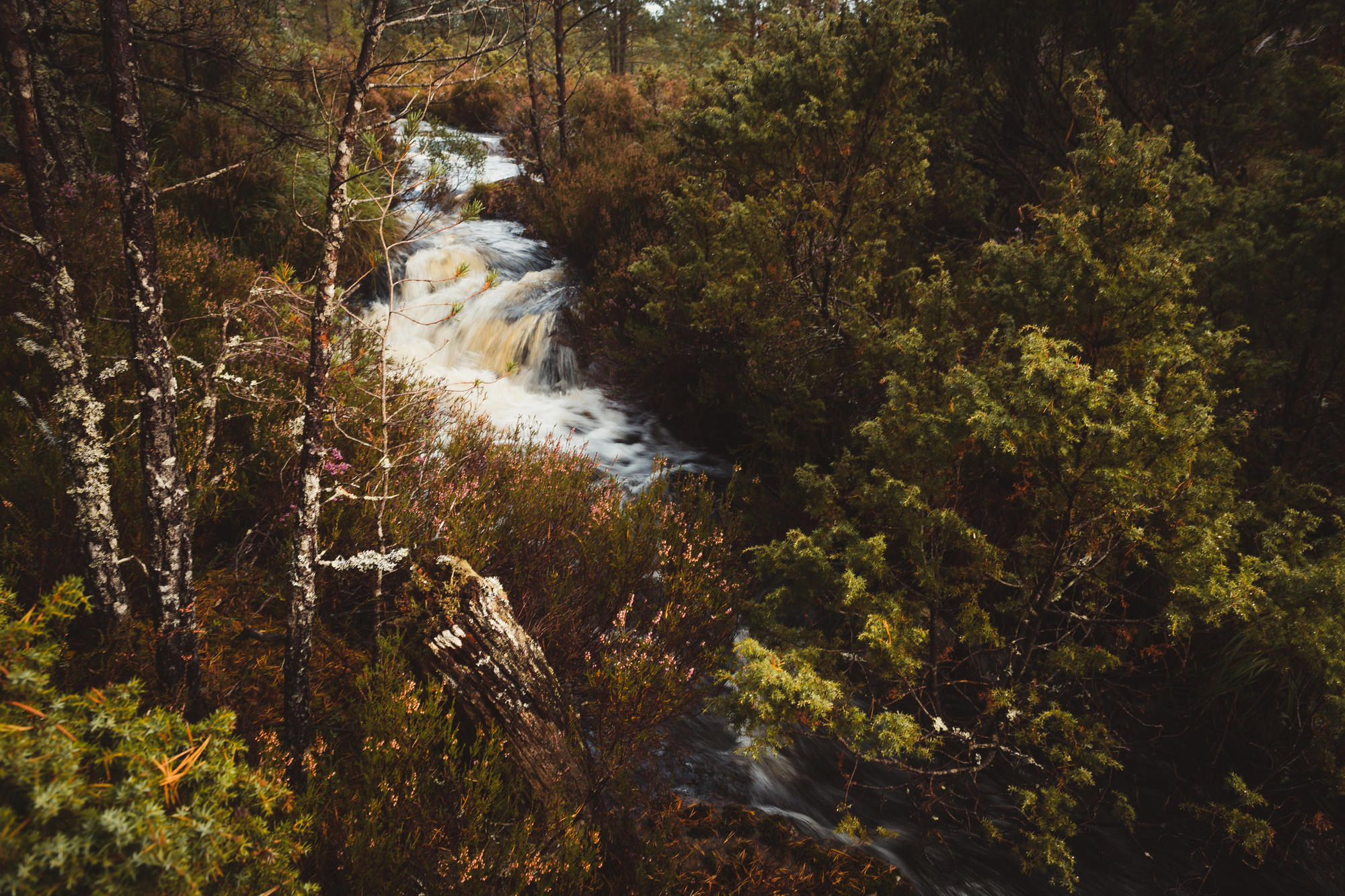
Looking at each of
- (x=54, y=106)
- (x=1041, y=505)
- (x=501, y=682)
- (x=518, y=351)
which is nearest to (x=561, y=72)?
(x=518, y=351)

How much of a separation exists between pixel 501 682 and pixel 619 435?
4562 millimetres

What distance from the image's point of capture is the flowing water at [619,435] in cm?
338

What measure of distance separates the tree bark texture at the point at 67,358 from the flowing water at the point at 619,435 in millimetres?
1042

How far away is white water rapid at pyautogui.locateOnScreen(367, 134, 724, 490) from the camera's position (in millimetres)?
6957

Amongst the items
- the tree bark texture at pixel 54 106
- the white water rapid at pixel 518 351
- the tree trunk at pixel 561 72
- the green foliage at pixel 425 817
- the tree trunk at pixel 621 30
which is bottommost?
the green foliage at pixel 425 817

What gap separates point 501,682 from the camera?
2809mm

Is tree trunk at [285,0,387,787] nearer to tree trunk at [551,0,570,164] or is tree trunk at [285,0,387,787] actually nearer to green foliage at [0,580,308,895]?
green foliage at [0,580,308,895]

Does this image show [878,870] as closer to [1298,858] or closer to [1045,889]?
[1045,889]

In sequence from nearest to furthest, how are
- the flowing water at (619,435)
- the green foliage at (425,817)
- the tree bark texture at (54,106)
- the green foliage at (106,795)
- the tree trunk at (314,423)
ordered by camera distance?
1. the green foliage at (106,795)
2. the tree trunk at (314,423)
3. the green foliage at (425,817)
4. the tree bark texture at (54,106)
5. the flowing water at (619,435)

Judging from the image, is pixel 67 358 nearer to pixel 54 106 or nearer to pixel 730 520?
pixel 54 106

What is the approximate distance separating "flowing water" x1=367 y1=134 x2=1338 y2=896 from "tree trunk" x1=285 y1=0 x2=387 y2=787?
0.26 meters

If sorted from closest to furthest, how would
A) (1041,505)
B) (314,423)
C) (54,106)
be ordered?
(314,423), (1041,505), (54,106)

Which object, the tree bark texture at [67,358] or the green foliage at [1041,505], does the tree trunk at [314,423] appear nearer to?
the tree bark texture at [67,358]

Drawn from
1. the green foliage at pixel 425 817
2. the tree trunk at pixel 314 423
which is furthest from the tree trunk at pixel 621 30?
the green foliage at pixel 425 817
